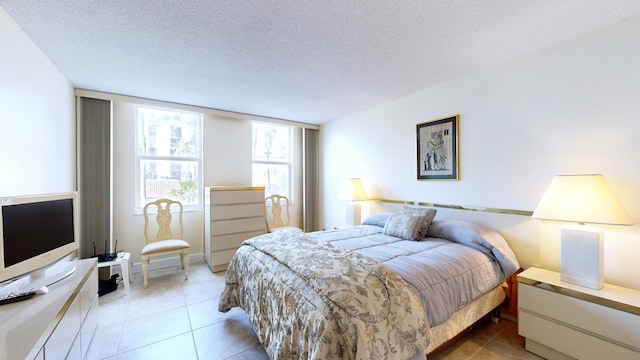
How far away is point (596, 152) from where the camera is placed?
1868 mm

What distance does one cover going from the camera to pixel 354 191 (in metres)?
3.57

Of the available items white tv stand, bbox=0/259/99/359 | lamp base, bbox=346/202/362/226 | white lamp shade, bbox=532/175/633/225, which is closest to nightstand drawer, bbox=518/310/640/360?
white lamp shade, bbox=532/175/633/225

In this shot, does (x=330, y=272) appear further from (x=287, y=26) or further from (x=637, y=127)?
(x=637, y=127)

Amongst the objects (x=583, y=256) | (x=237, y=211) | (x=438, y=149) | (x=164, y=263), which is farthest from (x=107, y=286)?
(x=583, y=256)

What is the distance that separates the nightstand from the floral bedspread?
1041mm

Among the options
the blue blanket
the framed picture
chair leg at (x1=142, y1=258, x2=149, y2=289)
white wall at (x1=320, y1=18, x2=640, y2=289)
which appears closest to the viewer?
the blue blanket

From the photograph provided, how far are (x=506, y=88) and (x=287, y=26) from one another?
2.10 metres

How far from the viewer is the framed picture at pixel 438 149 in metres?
2.72

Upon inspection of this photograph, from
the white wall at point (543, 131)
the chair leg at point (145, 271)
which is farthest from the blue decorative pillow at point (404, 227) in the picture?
the chair leg at point (145, 271)

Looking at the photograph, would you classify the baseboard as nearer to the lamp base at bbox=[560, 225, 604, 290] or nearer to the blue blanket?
the blue blanket

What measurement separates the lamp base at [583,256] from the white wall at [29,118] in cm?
381

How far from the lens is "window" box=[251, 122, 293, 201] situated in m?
4.50

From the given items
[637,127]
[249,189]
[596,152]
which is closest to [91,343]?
[249,189]

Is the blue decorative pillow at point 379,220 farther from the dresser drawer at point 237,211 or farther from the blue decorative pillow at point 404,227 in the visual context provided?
the dresser drawer at point 237,211
